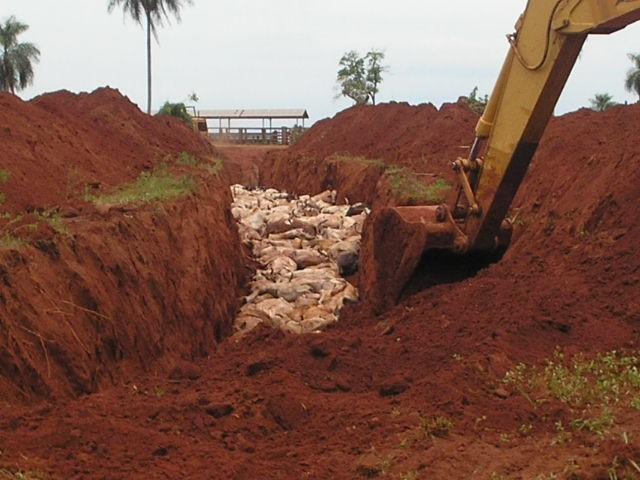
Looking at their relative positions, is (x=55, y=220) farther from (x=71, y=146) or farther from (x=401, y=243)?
(x=71, y=146)

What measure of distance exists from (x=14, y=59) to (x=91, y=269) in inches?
1495

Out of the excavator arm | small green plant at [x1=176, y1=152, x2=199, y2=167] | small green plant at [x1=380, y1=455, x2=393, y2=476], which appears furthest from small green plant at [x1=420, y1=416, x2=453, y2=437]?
small green plant at [x1=176, y1=152, x2=199, y2=167]

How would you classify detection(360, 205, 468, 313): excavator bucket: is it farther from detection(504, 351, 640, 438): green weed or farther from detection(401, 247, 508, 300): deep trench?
detection(504, 351, 640, 438): green weed

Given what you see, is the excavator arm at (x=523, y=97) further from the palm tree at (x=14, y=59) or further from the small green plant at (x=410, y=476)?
the palm tree at (x=14, y=59)

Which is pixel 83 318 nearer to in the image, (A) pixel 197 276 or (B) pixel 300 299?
(A) pixel 197 276

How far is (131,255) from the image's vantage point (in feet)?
31.4

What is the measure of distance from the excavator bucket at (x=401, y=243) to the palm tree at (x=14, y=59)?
3548 cm

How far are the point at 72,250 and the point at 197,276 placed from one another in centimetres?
361

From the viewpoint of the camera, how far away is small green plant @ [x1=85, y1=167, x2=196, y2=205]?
11895 mm

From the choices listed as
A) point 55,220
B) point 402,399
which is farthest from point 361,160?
point 402,399

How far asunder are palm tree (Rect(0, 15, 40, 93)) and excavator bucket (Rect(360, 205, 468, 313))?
35481 mm

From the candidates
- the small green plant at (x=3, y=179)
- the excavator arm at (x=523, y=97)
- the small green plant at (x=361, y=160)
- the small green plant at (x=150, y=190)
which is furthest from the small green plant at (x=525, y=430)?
the small green plant at (x=361, y=160)

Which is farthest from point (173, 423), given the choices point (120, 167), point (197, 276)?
point (120, 167)

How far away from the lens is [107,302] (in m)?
8.33
